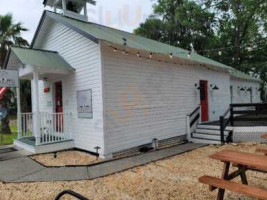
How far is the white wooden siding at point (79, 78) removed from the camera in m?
7.16

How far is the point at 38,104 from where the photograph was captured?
743 cm

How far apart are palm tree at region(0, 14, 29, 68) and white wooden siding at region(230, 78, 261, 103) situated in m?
13.5

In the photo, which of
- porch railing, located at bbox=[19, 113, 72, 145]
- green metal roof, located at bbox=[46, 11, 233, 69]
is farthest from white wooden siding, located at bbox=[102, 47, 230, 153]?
porch railing, located at bbox=[19, 113, 72, 145]

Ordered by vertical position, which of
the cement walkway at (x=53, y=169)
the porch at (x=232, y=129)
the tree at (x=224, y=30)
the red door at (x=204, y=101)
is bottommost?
the cement walkway at (x=53, y=169)

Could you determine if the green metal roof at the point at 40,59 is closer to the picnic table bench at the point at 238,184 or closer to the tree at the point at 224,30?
the picnic table bench at the point at 238,184

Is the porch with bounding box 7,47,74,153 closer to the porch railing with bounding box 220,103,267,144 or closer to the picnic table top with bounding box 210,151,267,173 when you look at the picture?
the picnic table top with bounding box 210,151,267,173

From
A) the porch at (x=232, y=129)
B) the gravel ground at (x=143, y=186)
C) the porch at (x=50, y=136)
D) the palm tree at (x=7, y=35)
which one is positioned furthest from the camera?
the palm tree at (x=7, y=35)

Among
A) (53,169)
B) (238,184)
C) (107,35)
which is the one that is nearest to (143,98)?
(107,35)

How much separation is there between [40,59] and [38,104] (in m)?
1.46

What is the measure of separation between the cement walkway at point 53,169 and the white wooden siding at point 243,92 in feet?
33.9

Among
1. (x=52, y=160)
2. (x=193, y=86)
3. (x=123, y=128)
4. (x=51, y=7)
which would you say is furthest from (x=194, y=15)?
(x=52, y=160)

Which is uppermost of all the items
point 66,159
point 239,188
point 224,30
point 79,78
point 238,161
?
point 224,30

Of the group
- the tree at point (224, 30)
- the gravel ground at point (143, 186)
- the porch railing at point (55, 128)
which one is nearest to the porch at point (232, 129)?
the gravel ground at point (143, 186)

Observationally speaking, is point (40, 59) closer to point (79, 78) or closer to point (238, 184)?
point (79, 78)
